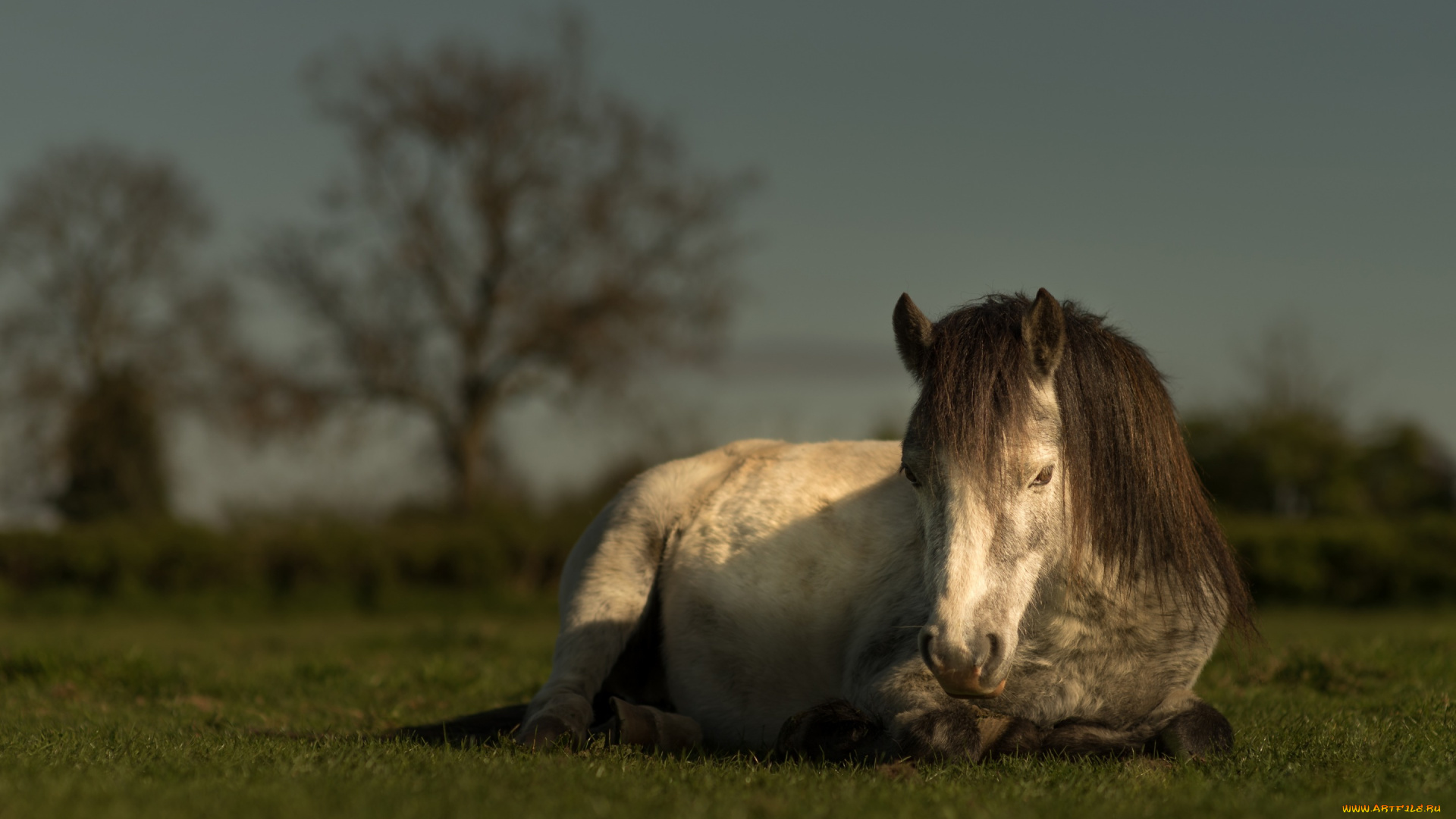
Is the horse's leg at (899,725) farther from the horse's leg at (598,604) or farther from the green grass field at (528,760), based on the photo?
the horse's leg at (598,604)

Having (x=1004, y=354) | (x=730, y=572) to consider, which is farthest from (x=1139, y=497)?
(x=730, y=572)

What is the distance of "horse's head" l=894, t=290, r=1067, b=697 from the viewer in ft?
11.0

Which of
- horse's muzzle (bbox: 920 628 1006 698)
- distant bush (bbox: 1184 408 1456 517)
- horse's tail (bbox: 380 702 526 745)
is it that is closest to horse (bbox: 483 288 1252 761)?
horse's muzzle (bbox: 920 628 1006 698)

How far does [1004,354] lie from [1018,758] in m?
1.40

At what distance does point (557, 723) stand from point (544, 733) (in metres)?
0.10

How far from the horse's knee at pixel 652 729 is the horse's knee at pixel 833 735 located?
1.66 feet

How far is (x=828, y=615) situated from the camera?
4781 mm

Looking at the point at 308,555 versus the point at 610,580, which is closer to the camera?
the point at 610,580

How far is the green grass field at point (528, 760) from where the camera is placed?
2.87 metres

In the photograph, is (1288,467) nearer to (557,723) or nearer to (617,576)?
(617,576)

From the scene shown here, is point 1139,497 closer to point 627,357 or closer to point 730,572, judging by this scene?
point 730,572

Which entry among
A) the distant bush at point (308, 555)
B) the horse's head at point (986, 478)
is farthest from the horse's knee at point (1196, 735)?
the distant bush at point (308, 555)

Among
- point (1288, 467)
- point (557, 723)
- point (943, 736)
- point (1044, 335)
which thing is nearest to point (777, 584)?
point (557, 723)

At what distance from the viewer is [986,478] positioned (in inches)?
138
